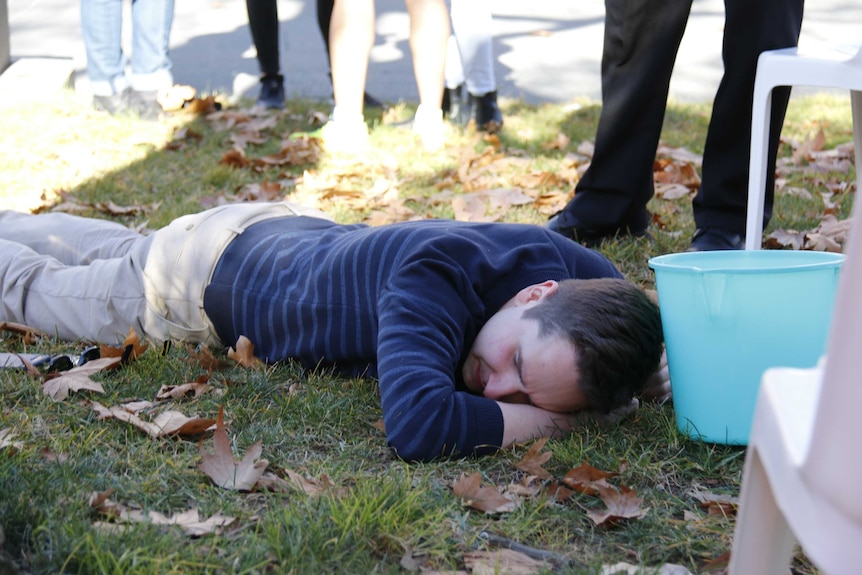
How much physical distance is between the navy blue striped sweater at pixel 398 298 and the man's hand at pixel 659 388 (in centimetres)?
29

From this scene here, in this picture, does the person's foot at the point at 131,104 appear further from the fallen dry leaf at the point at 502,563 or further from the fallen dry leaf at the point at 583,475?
the fallen dry leaf at the point at 502,563

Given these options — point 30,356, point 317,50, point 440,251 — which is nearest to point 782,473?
point 440,251

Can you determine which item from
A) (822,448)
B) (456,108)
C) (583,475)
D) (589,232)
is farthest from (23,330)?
(456,108)

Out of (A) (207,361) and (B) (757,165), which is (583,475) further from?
(B) (757,165)

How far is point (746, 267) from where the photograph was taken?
193cm

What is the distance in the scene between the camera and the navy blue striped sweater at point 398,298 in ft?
6.13

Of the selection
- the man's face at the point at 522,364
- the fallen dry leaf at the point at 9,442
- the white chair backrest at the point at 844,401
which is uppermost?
the white chair backrest at the point at 844,401

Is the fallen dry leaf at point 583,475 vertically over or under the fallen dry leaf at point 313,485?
under

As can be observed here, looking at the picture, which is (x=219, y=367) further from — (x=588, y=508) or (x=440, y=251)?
(x=588, y=508)

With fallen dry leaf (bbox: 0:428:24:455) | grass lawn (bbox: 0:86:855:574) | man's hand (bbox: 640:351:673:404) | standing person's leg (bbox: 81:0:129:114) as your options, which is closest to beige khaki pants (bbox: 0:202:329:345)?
grass lawn (bbox: 0:86:855:574)

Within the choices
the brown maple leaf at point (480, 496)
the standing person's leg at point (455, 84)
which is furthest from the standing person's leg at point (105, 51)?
the brown maple leaf at point (480, 496)

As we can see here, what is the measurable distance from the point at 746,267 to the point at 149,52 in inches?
171

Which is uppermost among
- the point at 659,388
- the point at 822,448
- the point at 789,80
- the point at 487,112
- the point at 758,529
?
the point at 789,80

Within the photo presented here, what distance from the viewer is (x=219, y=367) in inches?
93.9
